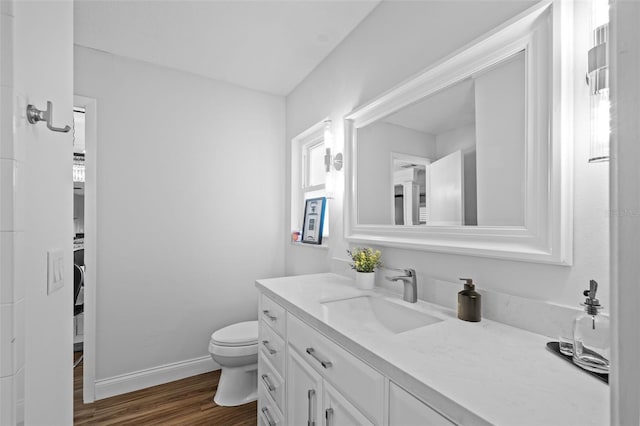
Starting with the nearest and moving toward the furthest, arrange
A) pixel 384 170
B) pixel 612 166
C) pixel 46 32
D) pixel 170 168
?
1. pixel 612 166
2. pixel 46 32
3. pixel 384 170
4. pixel 170 168

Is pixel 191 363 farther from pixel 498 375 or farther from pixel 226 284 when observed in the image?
pixel 498 375

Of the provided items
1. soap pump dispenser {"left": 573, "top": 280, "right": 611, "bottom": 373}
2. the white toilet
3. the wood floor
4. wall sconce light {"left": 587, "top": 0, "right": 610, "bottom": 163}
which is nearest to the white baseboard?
the wood floor

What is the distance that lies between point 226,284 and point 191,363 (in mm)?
659

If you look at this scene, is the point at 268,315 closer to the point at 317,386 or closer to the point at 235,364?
the point at 317,386

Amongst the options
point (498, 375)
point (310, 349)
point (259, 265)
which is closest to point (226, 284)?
point (259, 265)

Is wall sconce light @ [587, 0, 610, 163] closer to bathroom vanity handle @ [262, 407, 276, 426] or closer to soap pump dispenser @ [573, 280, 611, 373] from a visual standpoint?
soap pump dispenser @ [573, 280, 611, 373]

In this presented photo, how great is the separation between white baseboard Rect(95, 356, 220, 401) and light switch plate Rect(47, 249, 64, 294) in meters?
1.61

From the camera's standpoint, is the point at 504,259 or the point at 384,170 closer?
the point at 504,259

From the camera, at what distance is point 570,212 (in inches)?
37.3

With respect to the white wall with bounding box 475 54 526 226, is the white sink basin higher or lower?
lower

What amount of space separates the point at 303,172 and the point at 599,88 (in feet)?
7.10

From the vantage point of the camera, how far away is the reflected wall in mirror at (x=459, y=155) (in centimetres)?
110

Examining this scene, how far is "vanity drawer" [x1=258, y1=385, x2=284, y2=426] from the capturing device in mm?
1509

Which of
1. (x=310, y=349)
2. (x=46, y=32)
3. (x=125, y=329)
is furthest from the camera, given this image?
(x=125, y=329)
